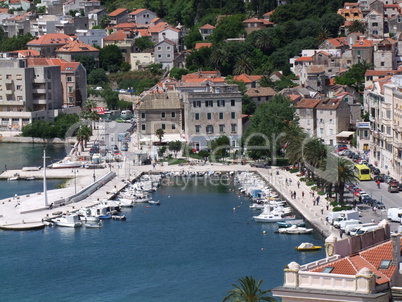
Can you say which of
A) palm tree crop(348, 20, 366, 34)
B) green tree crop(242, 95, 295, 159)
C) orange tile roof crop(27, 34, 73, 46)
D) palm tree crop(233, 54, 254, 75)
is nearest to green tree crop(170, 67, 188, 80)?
palm tree crop(233, 54, 254, 75)

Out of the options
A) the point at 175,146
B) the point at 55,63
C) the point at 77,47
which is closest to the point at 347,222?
the point at 175,146

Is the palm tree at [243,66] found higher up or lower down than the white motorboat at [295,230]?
higher up

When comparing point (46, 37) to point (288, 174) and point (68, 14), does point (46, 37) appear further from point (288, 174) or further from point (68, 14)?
point (288, 174)

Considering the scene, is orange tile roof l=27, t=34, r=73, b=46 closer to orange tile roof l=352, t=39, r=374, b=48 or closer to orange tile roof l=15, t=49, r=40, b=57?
orange tile roof l=15, t=49, r=40, b=57

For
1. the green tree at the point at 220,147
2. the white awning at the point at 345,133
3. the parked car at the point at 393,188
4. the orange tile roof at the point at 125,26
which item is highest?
the orange tile roof at the point at 125,26

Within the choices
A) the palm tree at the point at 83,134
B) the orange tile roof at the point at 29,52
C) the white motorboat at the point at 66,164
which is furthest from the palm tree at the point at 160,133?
the orange tile roof at the point at 29,52

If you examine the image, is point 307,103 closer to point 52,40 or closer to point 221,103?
point 221,103

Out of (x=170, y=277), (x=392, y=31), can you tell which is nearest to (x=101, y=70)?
(x=392, y=31)

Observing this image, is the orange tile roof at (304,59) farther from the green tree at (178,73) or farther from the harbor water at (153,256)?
the harbor water at (153,256)
